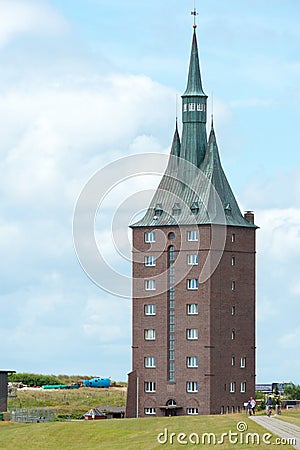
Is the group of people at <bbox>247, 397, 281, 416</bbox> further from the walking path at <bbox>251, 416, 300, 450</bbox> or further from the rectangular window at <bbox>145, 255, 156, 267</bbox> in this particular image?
the rectangular window at <bbox>145, 255, 156, 267</bbox>

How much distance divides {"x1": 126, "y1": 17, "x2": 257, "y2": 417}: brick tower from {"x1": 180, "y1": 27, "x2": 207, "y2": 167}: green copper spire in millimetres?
96

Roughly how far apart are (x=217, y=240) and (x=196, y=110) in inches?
539

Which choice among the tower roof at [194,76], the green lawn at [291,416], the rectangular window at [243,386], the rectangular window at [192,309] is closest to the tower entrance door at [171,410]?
the rectangular window at [243,386]

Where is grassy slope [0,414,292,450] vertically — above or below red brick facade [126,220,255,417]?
below

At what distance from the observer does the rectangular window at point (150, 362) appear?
422ft

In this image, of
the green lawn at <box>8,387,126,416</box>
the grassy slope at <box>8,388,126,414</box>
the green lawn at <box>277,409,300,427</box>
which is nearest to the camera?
the green lawn at <box>277,409,300,427</box>

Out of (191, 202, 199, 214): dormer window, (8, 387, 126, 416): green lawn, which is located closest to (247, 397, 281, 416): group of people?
(191, 202, 199, 214): dormer window

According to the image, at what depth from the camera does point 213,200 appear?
129 m

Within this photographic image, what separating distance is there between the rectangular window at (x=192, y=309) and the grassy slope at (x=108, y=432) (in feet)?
82.0

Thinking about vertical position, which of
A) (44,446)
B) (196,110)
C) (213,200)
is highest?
(196,110)

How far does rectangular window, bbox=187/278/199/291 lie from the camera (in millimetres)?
127125

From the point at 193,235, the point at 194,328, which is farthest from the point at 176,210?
the point at 194,328

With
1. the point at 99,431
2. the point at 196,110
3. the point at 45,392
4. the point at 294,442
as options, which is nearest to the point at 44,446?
the point at 99,431

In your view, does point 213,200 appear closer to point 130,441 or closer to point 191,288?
point 191,288
